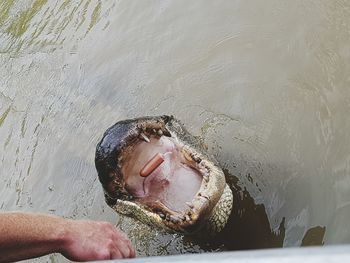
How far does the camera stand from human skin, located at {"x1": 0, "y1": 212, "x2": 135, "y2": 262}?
6.75 feet

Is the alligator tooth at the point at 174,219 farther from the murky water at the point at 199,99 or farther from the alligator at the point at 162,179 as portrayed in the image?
the murky water at the point at 199,99

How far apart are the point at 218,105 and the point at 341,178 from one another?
704mm

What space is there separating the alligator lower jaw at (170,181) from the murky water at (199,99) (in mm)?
319

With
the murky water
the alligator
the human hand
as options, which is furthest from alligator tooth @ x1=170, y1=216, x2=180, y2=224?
the murky water

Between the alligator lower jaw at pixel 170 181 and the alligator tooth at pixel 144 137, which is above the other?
the alligator tooth at pixel 144 137

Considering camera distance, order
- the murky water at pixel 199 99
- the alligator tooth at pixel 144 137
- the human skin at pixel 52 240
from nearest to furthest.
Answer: the human skin at pixel 52 240 < the alligator tooth at pixel 144 137 < the murky water at pixel 199 99

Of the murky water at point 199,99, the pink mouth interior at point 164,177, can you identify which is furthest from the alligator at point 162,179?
the murky water at point 199,99

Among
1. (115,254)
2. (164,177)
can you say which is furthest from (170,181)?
(115,254)

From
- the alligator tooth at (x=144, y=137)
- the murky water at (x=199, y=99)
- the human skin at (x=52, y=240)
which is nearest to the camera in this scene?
the human skin at (x=52, y=240)

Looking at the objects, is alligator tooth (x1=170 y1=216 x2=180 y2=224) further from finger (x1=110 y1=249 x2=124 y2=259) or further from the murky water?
the murky water

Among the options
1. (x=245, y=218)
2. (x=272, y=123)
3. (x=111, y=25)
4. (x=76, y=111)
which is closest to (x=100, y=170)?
(x=245, y=218)

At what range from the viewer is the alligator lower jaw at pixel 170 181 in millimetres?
2127

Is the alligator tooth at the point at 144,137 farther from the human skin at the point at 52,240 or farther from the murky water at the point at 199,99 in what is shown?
the murky water at the point at 199,99

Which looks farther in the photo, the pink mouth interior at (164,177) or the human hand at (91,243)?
the pink mouth interior at (164,177)
